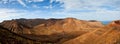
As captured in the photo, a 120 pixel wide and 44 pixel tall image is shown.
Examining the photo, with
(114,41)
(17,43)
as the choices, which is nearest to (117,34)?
(114,41)

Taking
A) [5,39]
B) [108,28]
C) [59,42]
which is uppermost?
[5,39]

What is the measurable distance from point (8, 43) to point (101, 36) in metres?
51.8

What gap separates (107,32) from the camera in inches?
6535

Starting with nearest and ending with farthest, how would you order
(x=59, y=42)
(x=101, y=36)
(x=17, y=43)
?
(x=17, y=43) → (x=101, y=36) → (x=59, y=42)

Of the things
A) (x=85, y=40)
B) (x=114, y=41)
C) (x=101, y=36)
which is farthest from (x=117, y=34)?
(x=85, y=40)

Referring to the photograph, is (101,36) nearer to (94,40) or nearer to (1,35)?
(94,40)

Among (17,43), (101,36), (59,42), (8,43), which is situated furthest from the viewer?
(59,42)

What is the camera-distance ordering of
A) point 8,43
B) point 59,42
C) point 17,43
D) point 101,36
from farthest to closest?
1. point 59,42
2. point 101,36
3. point 17,43
4. point 8,43

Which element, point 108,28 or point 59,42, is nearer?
point 108,28

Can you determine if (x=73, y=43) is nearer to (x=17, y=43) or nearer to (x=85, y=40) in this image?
(x=85, y=40)

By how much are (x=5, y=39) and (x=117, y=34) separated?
2102 inches

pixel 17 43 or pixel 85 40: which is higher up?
pixel 17 43

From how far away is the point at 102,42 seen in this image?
158 metres

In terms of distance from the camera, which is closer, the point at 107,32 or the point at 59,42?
the point at 107,32
